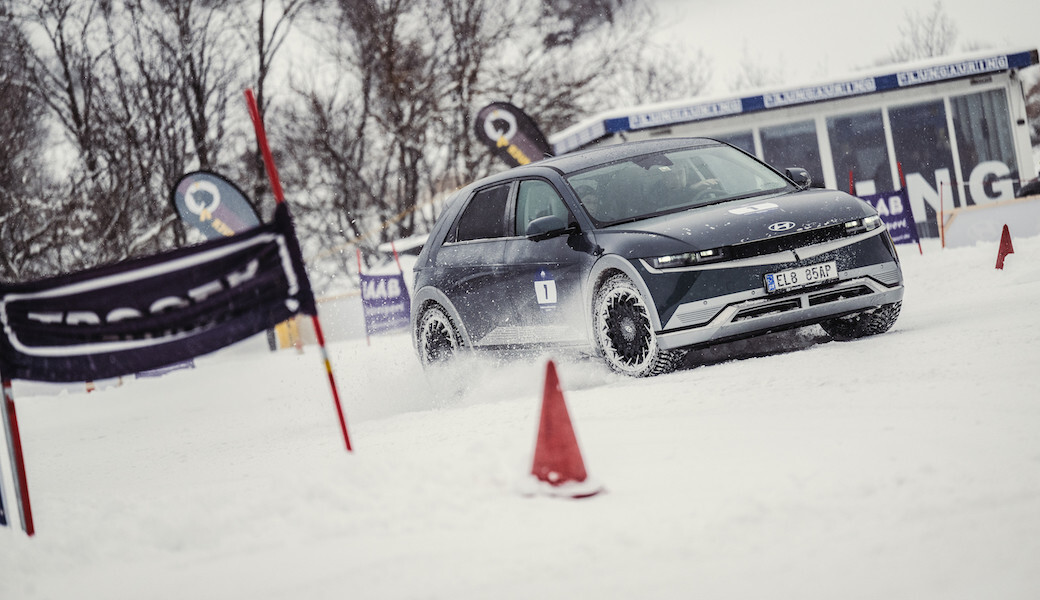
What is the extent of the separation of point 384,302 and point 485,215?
34.7 ft

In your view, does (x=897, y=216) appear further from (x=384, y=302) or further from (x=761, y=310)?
(x=761, y=310)

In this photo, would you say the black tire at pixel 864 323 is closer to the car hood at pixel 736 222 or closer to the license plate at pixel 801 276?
the license plate at pixel 801 276

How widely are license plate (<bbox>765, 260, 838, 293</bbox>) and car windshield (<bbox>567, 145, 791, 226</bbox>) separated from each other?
1018 millimetres

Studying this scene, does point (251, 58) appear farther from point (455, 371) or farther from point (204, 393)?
point (455, 371)

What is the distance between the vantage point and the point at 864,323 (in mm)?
7852

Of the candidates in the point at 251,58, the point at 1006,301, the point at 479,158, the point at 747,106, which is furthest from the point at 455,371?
the point at 479,158

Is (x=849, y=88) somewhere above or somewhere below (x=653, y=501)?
above

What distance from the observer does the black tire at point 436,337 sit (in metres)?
9.09

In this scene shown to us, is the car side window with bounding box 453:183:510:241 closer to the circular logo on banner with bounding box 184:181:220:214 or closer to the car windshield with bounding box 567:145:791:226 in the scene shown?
the car windshield with bounding box 567:145:791:226

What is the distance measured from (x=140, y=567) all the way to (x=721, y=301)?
4.04 meters

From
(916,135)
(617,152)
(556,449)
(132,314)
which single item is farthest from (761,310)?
(916,135)

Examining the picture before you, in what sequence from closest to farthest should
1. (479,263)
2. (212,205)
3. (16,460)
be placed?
(16,460) → (479,263) → (212,205)

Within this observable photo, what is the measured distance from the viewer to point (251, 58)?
29.3 meters

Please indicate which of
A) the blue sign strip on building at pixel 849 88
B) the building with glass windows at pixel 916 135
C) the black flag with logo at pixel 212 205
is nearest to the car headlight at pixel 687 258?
the black flag with logo at pixel 212 205
